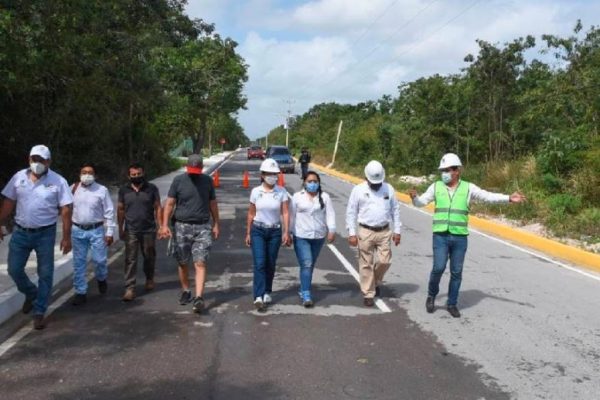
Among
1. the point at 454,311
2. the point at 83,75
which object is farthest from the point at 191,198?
the point at 83,75

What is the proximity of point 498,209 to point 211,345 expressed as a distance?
12.9m

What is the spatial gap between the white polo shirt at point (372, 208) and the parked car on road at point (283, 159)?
28.8 metres

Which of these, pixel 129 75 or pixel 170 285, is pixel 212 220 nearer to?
pixel 170 285

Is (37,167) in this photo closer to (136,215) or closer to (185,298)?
(136,215)

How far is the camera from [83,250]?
7098 millimetres

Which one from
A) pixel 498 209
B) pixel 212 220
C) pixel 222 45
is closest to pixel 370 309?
pixel 212 220

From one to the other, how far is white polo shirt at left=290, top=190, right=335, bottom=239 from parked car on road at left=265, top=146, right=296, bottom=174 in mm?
28816

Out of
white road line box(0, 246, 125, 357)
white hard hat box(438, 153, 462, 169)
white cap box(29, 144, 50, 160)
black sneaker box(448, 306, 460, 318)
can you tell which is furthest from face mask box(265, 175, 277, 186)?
white road line box(0, 246, 125, 357)

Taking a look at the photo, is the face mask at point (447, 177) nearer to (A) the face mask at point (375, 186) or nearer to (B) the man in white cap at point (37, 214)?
(A) the face mask at point (375, 186)

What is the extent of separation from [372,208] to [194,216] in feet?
6.54

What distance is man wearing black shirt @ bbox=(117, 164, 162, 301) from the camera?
24.2ft

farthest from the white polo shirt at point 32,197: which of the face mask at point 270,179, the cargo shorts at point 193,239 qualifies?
the face mask at point 270,179

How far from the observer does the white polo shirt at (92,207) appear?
7066 millimetres

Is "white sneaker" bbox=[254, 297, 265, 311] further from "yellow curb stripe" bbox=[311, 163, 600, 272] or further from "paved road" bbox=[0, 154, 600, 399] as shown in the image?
"yellow curb stripe" bbox=[311, 163, 600, 272]
